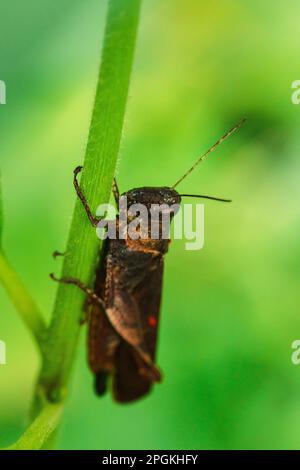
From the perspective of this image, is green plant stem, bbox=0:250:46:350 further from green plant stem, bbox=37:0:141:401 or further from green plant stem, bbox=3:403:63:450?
green plant stem, bbox=3:403:63:450

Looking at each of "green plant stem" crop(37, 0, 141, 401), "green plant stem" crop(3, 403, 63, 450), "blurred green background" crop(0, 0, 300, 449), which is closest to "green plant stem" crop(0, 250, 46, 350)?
"green plant stem" crop(37, 0, 141, 401)

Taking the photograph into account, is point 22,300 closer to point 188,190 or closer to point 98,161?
point 98,161

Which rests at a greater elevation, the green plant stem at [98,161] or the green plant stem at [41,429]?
the green plant stem at [98,161]

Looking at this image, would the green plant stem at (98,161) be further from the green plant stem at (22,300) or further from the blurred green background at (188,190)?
the blurred green background at (188,190)

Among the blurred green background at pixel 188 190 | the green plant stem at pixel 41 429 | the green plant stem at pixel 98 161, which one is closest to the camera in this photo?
the green plant stem at pixel 98 161

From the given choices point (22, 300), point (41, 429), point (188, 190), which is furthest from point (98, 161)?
point (188, 190)

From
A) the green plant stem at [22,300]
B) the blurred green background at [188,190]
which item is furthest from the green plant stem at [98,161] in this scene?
the blurred green background at [188,190]
